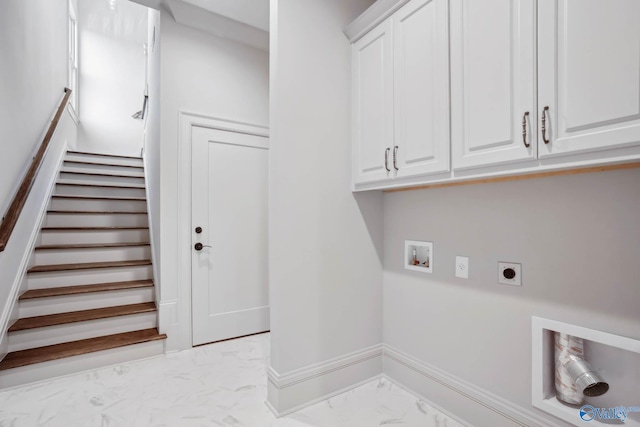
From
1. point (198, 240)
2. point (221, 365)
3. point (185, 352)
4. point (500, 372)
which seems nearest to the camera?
point (500, 372)

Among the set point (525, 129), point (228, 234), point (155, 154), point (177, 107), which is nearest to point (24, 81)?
point (155, 154)

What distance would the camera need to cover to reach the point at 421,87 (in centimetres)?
155

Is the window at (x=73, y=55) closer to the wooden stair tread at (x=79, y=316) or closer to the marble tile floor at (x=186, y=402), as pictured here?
the wooden stair tread at (x=79, y=316)

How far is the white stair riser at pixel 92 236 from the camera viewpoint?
2.97 metres

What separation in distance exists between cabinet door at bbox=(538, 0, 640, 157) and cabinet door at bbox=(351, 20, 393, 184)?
2.52ft

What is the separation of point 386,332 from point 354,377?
1.20 feet

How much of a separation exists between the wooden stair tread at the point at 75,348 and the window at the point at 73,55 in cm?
391

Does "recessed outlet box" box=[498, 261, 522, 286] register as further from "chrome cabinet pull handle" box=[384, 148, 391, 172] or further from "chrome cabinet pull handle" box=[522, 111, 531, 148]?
"chrome cabinet pull handle" box=[384, 148, 391, 172]

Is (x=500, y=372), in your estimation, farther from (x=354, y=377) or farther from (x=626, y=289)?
(x=354, y=377)

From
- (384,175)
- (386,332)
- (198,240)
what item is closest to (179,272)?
(198,240)

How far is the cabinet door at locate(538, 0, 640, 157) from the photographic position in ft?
3.01

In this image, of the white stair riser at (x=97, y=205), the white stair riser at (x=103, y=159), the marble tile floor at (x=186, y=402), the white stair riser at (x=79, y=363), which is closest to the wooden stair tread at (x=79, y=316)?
the white stair riser at (x=79, y=363)

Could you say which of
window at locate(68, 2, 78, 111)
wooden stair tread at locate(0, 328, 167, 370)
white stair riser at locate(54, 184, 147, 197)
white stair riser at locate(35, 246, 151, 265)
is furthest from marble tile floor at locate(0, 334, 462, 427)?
window at locate(68, 2, 78, 111)

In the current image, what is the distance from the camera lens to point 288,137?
1788 millimetres
